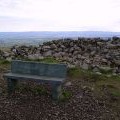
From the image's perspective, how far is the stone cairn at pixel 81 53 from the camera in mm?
16878

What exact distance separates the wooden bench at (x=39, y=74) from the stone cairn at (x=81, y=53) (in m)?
4.23

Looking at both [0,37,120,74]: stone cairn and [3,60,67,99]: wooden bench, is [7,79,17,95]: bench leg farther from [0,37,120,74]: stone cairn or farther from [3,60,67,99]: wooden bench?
[0,37,120,74]: stone cairn

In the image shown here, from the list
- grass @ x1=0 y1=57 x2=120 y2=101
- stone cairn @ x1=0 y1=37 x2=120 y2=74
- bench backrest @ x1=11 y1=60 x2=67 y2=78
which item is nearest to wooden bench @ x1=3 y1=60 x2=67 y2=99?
bench backrest @ x1=11 y1=60 x2=67 y2=78

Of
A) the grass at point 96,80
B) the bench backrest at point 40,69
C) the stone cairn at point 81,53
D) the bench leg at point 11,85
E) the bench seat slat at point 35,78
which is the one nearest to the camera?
the bench seat slat at point 35,78

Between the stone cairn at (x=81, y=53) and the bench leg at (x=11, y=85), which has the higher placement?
the stone cairn at (x=81, y=53)

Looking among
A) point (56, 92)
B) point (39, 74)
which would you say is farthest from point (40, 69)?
point (56, 92)

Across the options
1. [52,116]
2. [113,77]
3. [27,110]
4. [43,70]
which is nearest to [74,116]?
[52,116]

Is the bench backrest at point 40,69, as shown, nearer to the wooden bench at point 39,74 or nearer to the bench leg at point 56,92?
the wooden bench at point 39,74

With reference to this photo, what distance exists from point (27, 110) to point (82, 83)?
374 centimetres

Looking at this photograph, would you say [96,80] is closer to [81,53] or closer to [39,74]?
[39,74]

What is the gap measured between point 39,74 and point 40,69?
7.6 inches

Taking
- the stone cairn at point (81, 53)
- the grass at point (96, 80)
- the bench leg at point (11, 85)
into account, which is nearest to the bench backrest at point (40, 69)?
the bench leg at point (11, 85)

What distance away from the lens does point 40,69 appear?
11.6 meters

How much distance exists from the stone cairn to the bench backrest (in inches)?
166
